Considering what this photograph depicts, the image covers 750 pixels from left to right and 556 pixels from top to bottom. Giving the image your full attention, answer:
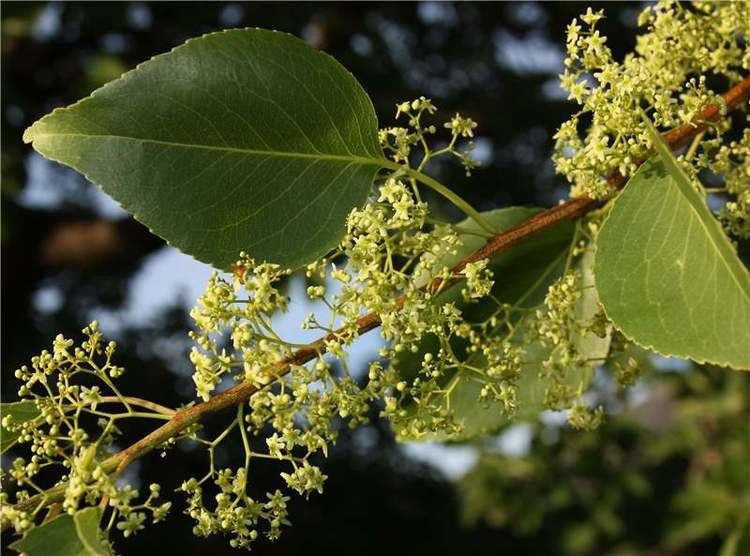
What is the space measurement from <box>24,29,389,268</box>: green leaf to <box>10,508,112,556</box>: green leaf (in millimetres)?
336

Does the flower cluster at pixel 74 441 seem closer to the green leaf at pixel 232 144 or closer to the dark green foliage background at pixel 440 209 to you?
the green leaf at pixel 232 144

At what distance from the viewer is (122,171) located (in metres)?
1.15

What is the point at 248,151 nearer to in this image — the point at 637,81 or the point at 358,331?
the point at 358,331

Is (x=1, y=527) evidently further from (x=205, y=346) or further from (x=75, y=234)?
(x=75, y=234)

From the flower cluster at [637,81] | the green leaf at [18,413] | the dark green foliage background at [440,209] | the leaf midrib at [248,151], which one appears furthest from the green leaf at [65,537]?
the dark green foliage background at [440,209]

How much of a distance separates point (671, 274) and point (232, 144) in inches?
21.7

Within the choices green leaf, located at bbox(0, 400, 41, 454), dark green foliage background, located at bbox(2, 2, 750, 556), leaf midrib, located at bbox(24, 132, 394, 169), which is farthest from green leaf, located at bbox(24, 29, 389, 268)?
dark green foliage background, located at bbox(2, 2, 750, 556)

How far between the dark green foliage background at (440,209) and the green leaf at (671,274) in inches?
140

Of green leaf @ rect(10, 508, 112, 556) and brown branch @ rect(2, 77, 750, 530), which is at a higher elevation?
brown branch @ rect(2, 77, 750, 530)

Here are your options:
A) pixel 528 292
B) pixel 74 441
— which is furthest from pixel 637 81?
pixel 74 441

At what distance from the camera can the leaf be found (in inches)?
55.4

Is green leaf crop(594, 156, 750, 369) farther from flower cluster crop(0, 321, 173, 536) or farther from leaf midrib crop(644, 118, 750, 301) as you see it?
flower cluster crop(0, 321, 173, 536)

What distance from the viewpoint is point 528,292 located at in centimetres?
145

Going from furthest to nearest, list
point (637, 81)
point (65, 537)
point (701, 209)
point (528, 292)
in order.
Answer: point (528, 292)
point (637, 81)
point (701, 209)
point (65, 537)
